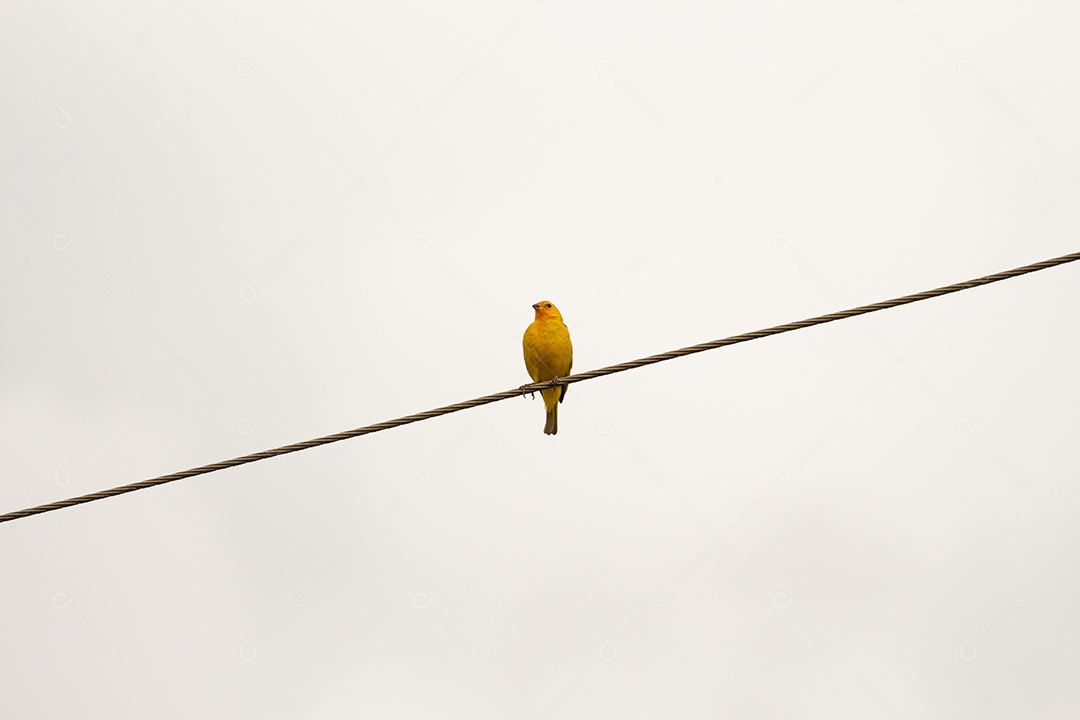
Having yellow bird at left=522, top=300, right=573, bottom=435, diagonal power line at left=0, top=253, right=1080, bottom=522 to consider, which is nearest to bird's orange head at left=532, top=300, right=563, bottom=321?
yellow bird at left=522, top=300, right=573, bottom=435

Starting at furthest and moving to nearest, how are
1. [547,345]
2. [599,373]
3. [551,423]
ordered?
[551,423], [547,345], [599,373]

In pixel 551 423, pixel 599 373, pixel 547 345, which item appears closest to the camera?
pixel 599 373

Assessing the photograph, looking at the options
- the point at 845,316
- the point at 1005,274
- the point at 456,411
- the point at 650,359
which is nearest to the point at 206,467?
the point at 456,411

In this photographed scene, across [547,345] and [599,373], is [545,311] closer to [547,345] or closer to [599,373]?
[547,345]

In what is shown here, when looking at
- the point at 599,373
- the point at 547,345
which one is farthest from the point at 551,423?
the point at 599,373

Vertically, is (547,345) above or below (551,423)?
above

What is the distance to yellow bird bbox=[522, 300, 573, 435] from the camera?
40.3ft

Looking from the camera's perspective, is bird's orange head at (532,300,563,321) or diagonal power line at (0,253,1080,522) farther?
bird's orange head at (532,300,563,321)

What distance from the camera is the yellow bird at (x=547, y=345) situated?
12.3 m

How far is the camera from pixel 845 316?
6.71 m

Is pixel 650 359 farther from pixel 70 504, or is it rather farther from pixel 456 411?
pixel 70 504

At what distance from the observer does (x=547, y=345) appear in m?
12.3

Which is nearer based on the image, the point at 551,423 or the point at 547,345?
the point at 547,345

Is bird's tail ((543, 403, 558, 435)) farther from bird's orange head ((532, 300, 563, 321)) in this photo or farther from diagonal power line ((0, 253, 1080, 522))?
diagonal power line ((0, 253, 1080, 522))
